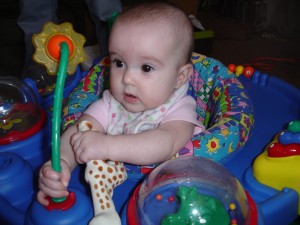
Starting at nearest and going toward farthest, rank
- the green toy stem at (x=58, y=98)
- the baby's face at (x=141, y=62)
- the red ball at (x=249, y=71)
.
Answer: the green toy stem at (x=58, y=98)
the baby's face at (x=141, y=62)
the red ball at (x=249, y=71)

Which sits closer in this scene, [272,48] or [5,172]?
[5,172]

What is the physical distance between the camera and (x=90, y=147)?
63cm

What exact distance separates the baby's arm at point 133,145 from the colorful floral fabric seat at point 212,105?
0.04 metres

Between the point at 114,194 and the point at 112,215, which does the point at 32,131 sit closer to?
the point at 114,194

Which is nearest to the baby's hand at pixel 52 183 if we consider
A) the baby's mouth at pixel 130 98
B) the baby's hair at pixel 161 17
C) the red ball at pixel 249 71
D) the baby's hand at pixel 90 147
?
the baby's hand at pixel 90 147

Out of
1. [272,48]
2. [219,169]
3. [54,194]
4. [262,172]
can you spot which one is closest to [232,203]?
[219,169]

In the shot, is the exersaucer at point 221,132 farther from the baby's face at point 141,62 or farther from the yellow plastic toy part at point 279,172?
the baby's face at point 141,62

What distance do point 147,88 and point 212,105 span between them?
34 centimetres

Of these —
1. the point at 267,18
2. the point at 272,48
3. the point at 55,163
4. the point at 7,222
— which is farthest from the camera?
the point at 267,18

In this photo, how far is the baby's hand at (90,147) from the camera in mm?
631

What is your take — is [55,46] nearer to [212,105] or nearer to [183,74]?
[183,74]

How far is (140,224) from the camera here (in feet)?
2.02

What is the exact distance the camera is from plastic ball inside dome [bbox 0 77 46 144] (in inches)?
36.8

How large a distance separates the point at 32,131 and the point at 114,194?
0.99 feet
